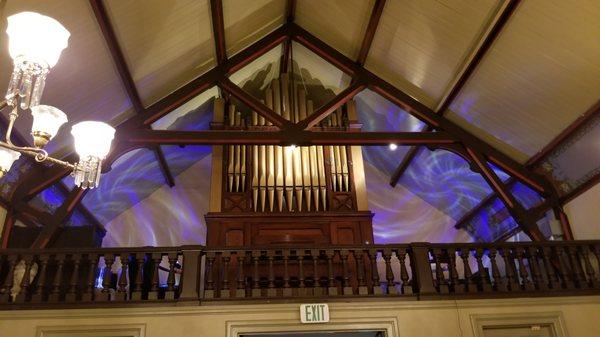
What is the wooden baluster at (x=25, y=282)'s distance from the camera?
4.91m

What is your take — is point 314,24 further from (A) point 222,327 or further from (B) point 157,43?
(A) point 222,327

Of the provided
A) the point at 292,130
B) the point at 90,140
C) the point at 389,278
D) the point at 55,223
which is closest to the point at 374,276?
the point at 389,278

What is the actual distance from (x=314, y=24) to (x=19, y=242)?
505 centimetres

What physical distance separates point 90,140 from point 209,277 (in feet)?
8.19

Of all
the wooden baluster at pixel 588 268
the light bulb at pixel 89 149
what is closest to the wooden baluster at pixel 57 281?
the light bulb at pixel 89 149

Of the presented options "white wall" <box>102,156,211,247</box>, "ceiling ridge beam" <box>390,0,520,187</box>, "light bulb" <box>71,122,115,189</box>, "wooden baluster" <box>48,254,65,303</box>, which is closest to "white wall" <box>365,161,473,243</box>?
"ceiling ridge beam" <box>390,0,520,187</box>

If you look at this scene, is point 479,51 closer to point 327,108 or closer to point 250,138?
point 327,108

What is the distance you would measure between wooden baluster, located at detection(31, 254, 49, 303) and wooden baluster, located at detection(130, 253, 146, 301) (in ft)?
2.77

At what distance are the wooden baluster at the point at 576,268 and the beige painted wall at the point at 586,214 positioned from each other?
2.09ft

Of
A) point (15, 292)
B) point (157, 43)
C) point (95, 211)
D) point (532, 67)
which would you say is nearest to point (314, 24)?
point (157, 43)

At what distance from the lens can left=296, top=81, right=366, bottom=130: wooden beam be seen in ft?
23.1

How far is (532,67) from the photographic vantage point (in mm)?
5816

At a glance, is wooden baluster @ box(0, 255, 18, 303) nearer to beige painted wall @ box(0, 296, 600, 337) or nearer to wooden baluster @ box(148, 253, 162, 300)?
beige painted wall @ box(0, 296, 600, 337)

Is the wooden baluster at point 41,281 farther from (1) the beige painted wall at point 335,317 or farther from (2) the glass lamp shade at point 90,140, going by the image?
(2) the glass lamp shade at point 90,140
